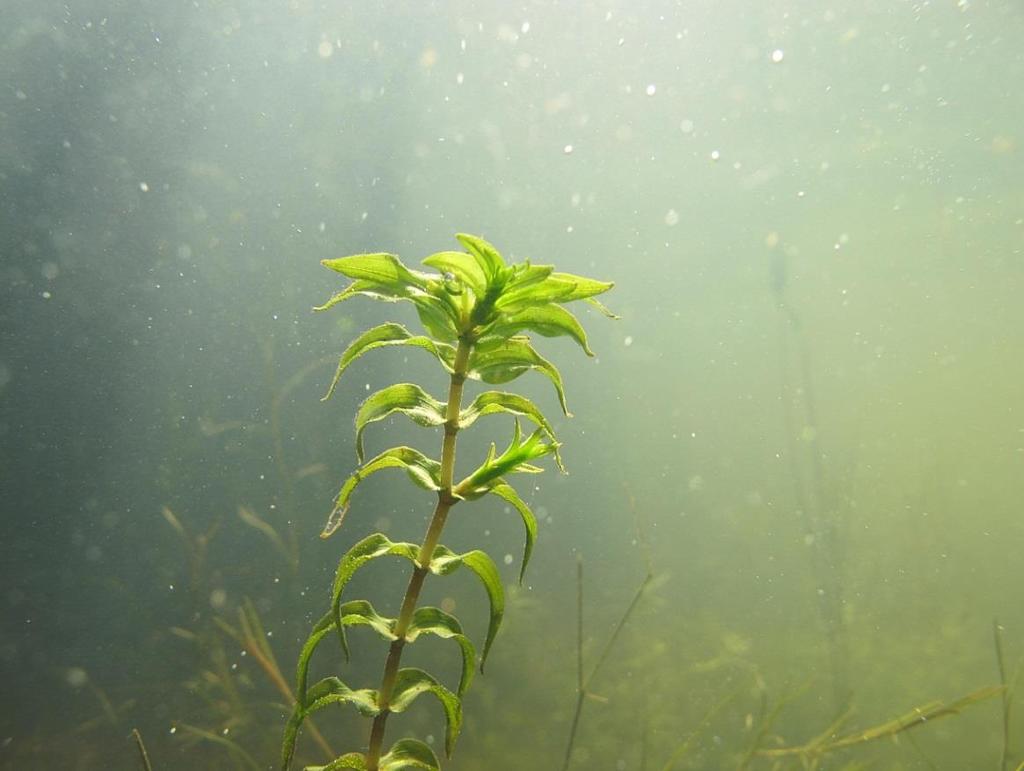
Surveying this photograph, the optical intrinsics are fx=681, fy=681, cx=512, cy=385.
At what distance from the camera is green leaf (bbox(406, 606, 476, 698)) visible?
0.88 m

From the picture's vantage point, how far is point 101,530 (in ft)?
10.9

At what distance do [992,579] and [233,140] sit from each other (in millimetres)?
5917

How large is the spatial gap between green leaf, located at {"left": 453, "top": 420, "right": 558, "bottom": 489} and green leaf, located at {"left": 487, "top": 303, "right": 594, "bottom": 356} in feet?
0.40

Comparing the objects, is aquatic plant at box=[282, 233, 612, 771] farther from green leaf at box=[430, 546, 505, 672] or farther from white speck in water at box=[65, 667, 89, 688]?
white speck in water at box=[65, 667, 89, 688]

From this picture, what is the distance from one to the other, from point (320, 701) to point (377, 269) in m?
0.54

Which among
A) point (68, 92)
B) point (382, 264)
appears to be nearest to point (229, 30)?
point (68, 92)

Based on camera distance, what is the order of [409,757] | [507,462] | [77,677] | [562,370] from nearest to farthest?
[507,462]
[409,757]
[77,677]
[562,370]

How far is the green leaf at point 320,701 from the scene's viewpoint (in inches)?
33.4

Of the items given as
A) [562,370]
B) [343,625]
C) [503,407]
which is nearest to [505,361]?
[503,407]

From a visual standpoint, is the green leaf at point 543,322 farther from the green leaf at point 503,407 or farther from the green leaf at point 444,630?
the green leaf at point 444,630

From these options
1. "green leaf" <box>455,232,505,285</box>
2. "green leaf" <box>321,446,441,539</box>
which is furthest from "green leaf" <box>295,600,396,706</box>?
"green leaf" <box>455,232,505,285</box>

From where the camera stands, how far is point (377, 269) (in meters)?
0.83

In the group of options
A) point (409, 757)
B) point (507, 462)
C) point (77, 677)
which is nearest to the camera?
point (507, 462)

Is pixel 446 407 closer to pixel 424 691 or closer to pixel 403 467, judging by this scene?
pixel 403 467
